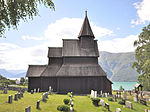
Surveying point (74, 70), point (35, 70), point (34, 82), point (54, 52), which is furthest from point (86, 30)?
point (34, 82)

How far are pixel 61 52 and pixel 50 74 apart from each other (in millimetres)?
6851

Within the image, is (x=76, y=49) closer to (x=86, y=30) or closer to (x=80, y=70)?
(x=86, y=30)

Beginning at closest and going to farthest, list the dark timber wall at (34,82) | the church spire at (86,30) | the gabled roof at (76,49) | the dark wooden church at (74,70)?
the dark wooden church at (74,70) → the dark timber wall at (34,82) → the gabled roof at (76,49) → the church spire at (86,30)

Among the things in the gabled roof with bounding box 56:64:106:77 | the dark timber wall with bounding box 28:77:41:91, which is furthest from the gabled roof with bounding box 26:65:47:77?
the gabled roof with bounding box 56:64:106:77

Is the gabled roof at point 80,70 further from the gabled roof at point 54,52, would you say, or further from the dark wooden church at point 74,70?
the gabled roof at point 54,52

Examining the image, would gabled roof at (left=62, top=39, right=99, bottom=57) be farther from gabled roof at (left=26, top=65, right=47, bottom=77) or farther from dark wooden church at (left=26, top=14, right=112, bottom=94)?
gabled roof at (left=26, top=65, right=47, bottom=77)

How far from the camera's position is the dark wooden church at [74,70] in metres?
31.8

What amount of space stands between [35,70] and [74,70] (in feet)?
32.3

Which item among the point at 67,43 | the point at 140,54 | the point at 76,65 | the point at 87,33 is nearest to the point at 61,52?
the point at 67,43

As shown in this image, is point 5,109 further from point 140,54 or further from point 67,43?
point 140,54

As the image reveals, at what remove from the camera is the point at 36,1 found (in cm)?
1200

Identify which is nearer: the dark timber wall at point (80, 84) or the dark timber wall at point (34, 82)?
the dark timber wall at point (80, 84)

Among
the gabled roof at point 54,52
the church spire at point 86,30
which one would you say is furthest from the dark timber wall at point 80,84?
the church spire at point 86,30

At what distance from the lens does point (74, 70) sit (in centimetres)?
3269
